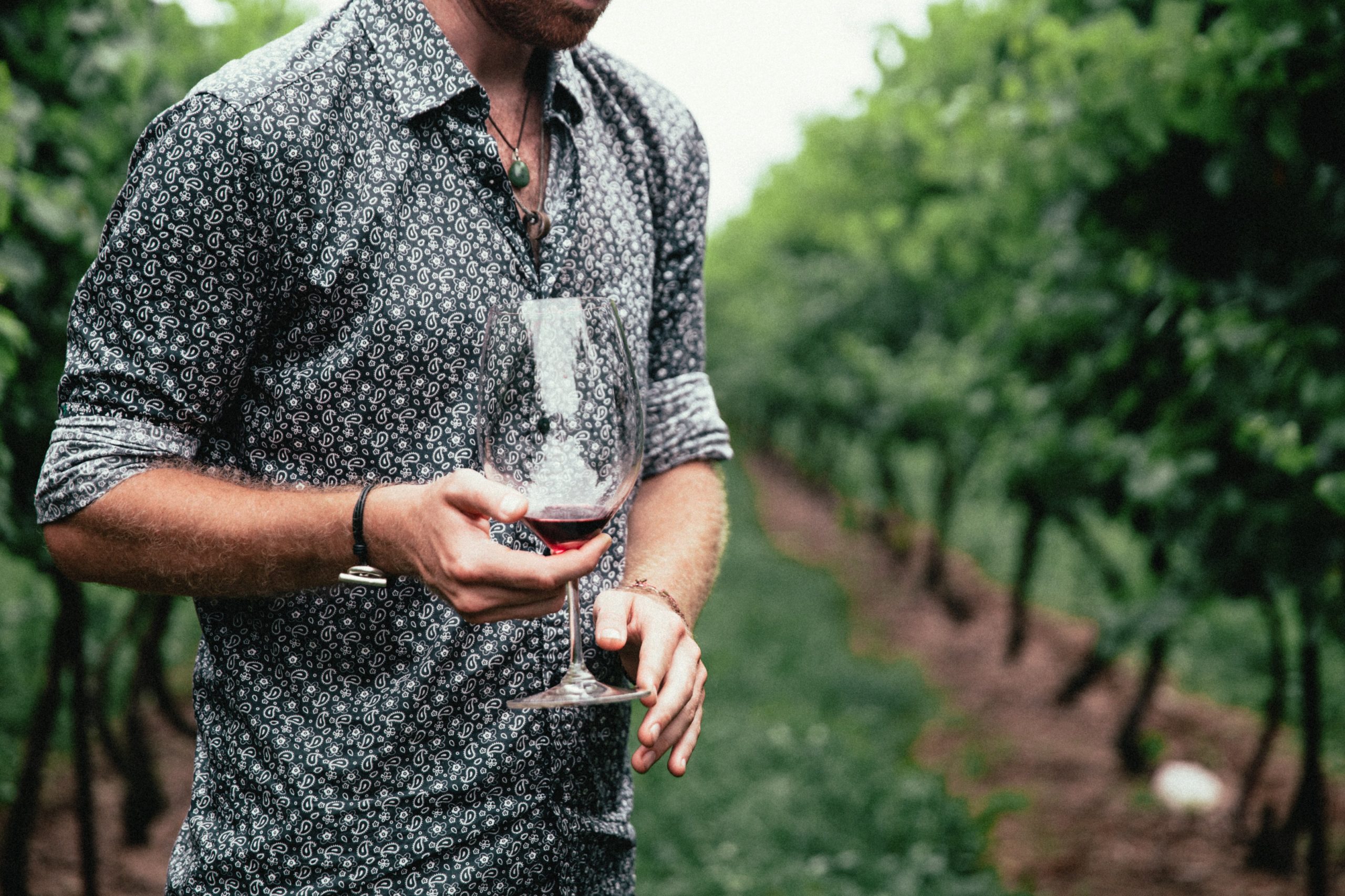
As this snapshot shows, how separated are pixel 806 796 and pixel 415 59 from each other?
517 centimetres

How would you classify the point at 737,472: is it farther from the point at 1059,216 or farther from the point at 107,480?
the point at 107,480

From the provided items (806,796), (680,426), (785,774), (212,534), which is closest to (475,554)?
(212,534)

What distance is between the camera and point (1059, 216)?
188 inches

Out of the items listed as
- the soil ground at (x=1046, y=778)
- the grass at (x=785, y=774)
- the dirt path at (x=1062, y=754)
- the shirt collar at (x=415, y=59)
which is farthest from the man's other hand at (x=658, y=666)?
the dirt path at (x=1062, y=754)

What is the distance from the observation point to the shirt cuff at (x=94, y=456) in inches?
51.4

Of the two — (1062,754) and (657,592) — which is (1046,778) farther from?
(657,592)

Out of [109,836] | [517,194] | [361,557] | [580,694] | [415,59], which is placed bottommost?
[109,836]

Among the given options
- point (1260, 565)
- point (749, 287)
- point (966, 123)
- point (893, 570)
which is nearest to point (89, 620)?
point (966, 123)

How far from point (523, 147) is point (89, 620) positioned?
22.0 ft

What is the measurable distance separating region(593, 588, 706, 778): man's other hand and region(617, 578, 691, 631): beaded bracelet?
3 cm

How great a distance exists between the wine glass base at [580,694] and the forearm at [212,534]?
26 cm

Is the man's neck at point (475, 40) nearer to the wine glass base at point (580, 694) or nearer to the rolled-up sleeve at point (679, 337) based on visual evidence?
the rolled-up sleeve at point (679, 337)

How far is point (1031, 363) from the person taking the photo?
571cm

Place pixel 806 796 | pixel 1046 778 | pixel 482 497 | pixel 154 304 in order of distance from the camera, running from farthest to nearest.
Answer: pixel 1046 778 → pixel 806 796 → pixel 154 304 → pixel 482 497
